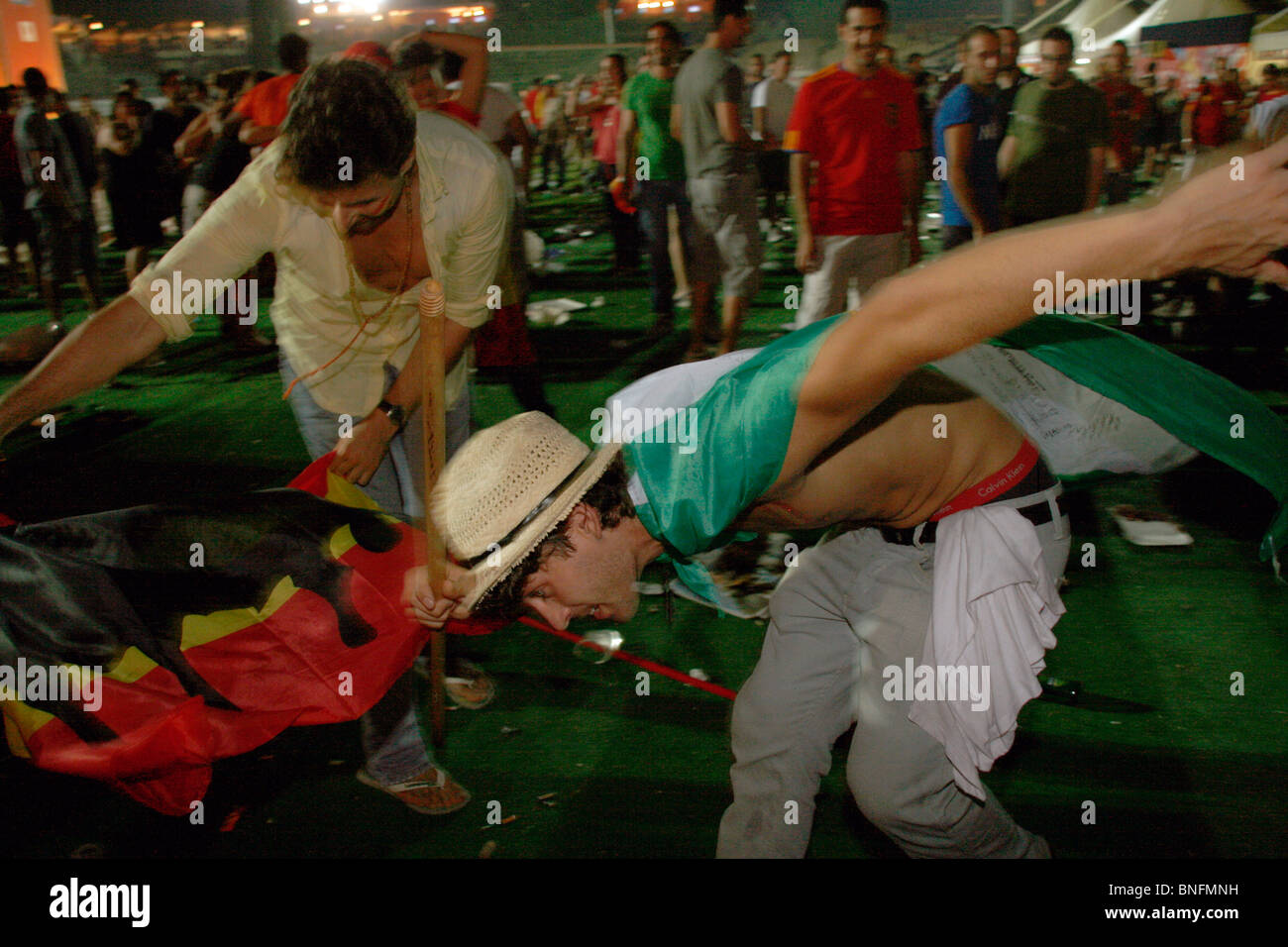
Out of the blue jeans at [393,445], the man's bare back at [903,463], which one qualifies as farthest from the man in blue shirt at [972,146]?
the man's bare back at [903,463]

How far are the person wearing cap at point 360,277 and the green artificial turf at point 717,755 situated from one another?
270mm

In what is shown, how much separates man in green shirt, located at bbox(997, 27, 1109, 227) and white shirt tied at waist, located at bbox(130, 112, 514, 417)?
463 cm

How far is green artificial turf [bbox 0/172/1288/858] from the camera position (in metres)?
2.99

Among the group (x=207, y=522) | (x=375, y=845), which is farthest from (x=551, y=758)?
(x=207, y=522)

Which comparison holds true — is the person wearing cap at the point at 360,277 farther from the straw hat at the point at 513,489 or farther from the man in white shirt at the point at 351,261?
the straw hat at the point at 513,489

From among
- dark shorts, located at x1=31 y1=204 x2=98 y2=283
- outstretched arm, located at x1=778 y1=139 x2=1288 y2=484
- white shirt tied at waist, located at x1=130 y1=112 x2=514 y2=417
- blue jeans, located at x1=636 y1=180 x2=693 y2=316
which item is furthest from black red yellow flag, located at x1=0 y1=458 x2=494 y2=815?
dark shorts, located at x1=31 y1=204 x2=98 y2=283

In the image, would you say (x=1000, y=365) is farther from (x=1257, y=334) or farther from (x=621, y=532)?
(x=1257, y=334)

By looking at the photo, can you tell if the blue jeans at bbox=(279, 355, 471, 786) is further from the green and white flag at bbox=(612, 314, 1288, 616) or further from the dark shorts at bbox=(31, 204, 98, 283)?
the dark shorts at bbox=(31, 204, 98, 283)

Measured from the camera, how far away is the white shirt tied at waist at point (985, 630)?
2049 millimetres

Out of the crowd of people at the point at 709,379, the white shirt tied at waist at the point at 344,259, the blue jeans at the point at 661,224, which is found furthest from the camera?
the blue jeans at the point at 661,224

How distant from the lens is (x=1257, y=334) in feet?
23.8

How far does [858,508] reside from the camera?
206 cm

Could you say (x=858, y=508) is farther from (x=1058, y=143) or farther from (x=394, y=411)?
(x=1058, y=143)
